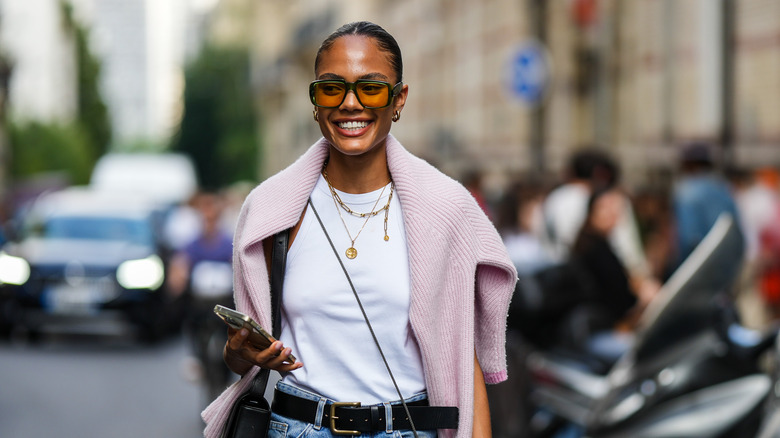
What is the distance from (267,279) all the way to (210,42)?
8649 centimetres

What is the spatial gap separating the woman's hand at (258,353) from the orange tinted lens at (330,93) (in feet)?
1.81

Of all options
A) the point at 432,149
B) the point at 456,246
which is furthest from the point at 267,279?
the point at 432,149

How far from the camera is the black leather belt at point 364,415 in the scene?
9.86 feet

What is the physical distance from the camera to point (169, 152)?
8819 cm

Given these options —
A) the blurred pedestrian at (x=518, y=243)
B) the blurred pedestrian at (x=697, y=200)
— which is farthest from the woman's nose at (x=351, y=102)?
the blurred pedestrian at (x=697, y=200)

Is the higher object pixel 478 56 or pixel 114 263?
pixel 478 56

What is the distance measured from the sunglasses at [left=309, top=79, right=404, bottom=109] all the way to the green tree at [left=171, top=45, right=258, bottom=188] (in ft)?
266

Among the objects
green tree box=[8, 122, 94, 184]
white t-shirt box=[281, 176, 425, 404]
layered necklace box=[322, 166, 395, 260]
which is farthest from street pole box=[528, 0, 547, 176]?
green tree box=[8, 122, 94, 184]

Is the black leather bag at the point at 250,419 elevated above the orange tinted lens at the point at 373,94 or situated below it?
below

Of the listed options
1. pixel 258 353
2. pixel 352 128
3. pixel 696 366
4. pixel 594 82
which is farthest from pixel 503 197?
pixel 594 82

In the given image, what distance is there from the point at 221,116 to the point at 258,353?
84.0 meters

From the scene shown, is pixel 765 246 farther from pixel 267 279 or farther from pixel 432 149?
pixel 432 149

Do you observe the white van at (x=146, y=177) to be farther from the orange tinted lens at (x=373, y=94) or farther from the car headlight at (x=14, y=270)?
the orange tinted lens at (x=373, y=94)

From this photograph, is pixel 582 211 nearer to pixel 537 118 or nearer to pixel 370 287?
pixel 370 287
